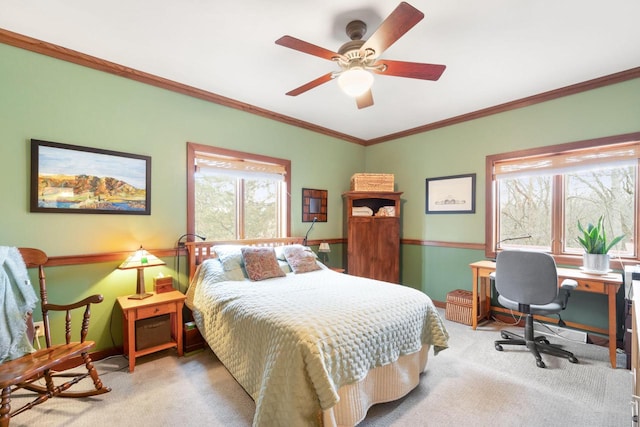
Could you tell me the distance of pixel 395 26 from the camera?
162 centimetres

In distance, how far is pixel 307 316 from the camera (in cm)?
174

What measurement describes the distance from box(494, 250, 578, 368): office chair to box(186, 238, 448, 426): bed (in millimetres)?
973

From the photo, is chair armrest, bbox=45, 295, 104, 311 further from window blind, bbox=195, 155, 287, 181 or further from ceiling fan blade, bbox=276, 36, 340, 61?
Result: ceiling fan blade, bbox=276, 36, 340, 61

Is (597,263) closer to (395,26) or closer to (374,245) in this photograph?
(374,245)

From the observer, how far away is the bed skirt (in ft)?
5.30

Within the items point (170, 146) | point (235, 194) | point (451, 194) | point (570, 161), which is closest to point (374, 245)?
point (451, 194)

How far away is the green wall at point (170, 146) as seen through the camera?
7.39ft

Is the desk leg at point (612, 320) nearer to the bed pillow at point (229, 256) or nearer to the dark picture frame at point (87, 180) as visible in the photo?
the bed pillow at point (229, 256)

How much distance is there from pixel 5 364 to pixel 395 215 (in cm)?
406

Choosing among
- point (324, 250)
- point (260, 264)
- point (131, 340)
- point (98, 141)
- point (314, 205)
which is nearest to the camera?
point (131, 340)

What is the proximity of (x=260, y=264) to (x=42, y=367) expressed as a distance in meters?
1.62

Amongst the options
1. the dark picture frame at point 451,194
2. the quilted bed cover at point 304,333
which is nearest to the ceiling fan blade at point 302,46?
the quilted bed cover at point 304,333

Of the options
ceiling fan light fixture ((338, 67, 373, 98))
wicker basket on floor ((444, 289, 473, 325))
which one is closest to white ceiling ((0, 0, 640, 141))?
ceiling fan light fixture ((338, 67, 373, 98))

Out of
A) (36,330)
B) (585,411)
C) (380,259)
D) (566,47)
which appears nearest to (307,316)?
(585,411)
